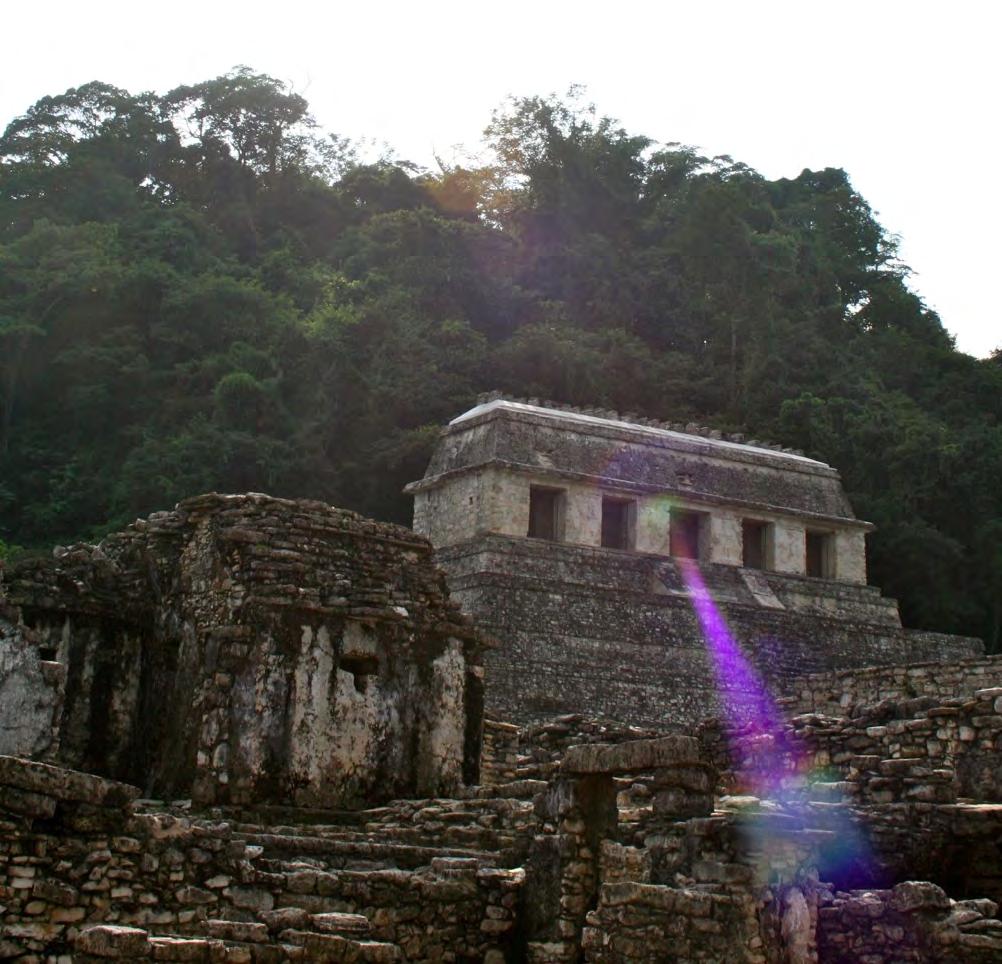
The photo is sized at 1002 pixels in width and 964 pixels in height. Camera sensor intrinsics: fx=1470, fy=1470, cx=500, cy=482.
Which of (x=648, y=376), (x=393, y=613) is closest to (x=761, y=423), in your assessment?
(x=648, y=376)

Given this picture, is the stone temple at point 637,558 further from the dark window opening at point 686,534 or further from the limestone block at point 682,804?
the limestone block at point 682,804

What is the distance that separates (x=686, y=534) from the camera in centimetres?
2608

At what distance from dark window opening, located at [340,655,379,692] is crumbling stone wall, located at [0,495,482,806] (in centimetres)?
1

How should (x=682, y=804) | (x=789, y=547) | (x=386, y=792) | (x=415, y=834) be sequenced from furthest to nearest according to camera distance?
1. (x=789, y=547)
2. (x=386, y=792)
3. (x=415, y=834)
4. (x=682, y=804)

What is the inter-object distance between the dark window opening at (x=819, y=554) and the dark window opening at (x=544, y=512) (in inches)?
214

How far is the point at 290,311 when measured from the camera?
3481cm

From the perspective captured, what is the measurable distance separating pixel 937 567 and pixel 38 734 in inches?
902

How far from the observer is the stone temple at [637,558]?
20719 millimetres

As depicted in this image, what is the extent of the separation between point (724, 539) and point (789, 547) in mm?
1425

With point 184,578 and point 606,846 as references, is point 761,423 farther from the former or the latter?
point 606,846

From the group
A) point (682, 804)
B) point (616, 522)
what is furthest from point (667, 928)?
point (616, 522)

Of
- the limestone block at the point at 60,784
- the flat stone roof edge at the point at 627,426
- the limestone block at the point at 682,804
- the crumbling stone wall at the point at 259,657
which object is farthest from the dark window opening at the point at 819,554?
the limestone block at the point at 60,784

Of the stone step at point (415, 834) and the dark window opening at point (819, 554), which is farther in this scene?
the dark window opening at point (819, 554)

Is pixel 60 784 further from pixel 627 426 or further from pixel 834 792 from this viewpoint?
pixel 627 426
